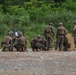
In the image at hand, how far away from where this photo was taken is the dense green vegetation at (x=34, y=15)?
4845 centimetres

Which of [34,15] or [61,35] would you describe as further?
[34,15]

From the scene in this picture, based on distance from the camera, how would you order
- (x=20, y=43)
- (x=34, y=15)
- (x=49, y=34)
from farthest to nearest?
(x=34, y=15) → (x=49, y=34) → (x=20, y=43)

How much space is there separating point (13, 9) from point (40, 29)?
818 centimetres

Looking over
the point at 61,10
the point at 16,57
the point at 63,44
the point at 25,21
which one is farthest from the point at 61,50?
the point at 61,10

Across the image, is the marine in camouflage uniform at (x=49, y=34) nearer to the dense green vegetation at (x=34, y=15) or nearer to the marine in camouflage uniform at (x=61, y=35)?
the marine in camouflage uniform at (x=61, y=35)

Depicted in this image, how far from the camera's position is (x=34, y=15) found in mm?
53719

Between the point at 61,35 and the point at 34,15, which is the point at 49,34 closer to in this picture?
the point at 61,35

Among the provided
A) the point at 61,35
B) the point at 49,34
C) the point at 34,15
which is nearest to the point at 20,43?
the point at 49,34

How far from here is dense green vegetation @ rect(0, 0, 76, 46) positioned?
159 feet

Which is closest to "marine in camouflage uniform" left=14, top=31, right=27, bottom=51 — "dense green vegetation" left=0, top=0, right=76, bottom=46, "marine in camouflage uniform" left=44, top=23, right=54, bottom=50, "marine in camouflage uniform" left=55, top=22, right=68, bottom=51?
"marine in camouflage uniform" left=44, top=23, right=54, bottom=50

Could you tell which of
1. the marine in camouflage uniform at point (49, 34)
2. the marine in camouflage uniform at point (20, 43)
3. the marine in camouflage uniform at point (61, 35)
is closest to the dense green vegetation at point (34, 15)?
the marine in camouflage uniform at point (49, 34)

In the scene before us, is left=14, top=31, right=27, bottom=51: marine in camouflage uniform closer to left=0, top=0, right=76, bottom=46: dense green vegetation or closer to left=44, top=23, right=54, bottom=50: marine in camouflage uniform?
left=44, top=23, right=54, bottom=50: marine in camouflage uniform

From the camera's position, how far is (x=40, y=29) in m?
48.1

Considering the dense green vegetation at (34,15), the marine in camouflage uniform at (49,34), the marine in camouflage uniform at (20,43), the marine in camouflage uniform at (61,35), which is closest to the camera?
the marine in camouflage uniform at (20,43)
